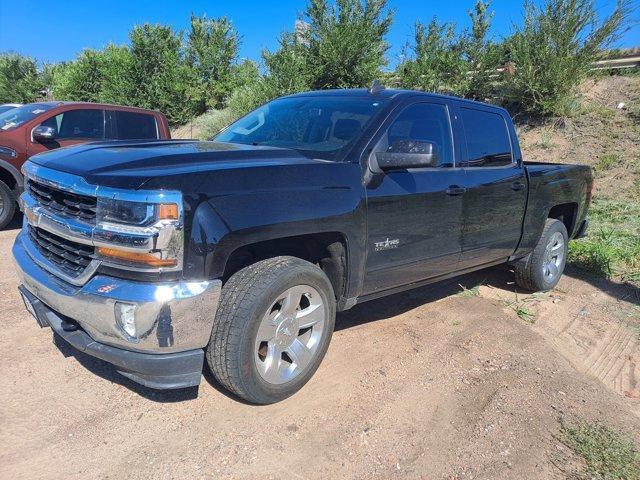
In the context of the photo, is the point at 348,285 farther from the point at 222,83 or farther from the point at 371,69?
the point at 222,83

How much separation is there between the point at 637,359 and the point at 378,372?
2.19 meters

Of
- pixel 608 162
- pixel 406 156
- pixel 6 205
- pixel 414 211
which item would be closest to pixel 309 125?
pixel 406 156

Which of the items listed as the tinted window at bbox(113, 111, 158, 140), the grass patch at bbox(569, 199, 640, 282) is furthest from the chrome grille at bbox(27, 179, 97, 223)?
the grass patch at bbox(569, 199, 640, 282)

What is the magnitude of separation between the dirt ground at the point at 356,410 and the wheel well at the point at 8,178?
341 centimetres

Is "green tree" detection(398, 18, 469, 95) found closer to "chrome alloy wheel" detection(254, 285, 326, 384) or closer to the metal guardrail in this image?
the metal guardrail

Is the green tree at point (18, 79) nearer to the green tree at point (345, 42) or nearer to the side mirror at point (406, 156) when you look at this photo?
the green tree at point (345, 42)

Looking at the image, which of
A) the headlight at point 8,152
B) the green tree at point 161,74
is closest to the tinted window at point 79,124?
the headlight at point 8,152

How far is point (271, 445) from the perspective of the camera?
262cm

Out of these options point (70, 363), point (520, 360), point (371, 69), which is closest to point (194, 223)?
point (70, 363)

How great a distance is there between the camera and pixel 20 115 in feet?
24.3

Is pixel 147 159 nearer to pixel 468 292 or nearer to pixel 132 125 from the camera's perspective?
pixel 468 292

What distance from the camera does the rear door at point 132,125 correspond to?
798 centimetres

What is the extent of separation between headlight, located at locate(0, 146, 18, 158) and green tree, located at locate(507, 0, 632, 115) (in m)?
11.3

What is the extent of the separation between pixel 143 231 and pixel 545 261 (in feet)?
14.3
